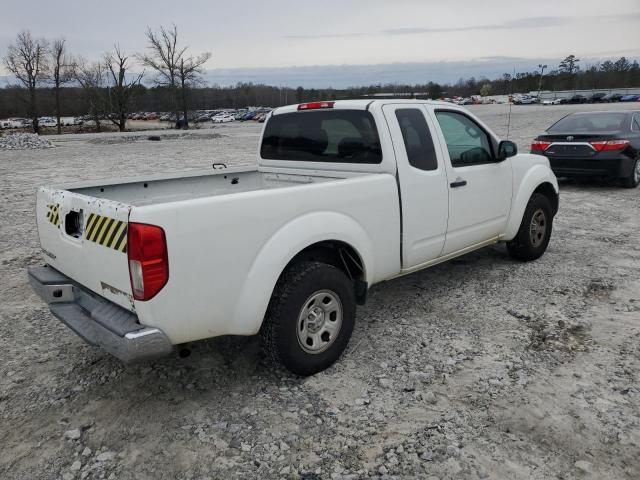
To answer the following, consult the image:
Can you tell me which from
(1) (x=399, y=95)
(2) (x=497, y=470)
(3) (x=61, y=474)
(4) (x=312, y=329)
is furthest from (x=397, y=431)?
(1) (x=399, y=95)

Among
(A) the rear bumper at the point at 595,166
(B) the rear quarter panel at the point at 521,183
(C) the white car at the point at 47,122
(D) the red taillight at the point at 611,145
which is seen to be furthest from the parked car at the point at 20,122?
(B) the rear quarter panel at the point at 521,183

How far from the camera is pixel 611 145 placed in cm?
984

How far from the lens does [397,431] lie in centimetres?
300

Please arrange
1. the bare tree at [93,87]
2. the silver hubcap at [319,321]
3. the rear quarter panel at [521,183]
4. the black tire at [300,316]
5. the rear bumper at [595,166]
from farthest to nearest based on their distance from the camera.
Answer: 1. the bare tree at [93,87]
2. the rear bumper at [595,166]
3. the rear quarter panel at [521,183]
4. the silver hubcap at [319,321]
5. the black tire at [300,316]

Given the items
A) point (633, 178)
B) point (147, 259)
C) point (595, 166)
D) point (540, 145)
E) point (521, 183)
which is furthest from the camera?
point (540, 145)

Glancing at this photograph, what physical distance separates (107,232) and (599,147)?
32.3 feet

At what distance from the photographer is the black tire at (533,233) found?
573cm

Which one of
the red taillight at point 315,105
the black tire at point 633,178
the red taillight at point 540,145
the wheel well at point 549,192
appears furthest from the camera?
the red taillight at point 540,145

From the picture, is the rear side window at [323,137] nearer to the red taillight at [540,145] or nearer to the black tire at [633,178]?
the red taillight at [540,145]

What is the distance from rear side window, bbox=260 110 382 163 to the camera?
421 cm

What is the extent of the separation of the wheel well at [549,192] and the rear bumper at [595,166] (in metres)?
4.41

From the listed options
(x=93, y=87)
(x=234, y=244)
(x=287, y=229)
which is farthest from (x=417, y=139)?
(x=93, y=87)

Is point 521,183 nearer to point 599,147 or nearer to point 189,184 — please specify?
point 189,184

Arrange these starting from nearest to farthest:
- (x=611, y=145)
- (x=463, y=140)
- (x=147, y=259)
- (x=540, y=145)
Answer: (x=147, y=259)
(x=463, y=140)
(x=611, y=145)
(x=540, y=145)
